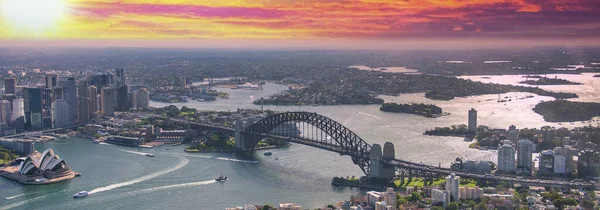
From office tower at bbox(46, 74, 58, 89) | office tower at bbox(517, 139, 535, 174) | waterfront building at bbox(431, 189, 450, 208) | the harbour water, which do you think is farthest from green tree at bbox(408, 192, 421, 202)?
office tower at bbox(46, 74, 58, 89)

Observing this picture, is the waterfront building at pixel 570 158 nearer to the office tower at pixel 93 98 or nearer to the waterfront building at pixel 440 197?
the waterfront building at pixel 440 197

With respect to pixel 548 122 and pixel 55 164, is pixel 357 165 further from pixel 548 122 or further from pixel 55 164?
pixel 548 122

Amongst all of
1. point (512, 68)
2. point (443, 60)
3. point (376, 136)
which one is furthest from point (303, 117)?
point (443, 60)

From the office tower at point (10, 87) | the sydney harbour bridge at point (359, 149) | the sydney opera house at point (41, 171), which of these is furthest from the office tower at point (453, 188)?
the office tower at point (10, 87)

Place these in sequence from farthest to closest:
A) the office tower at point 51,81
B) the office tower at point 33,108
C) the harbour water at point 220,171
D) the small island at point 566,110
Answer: the office tower at point 51,81 → the office tower at point 33,108 → the small island at point 566,110 → the harbour water at point 220,171

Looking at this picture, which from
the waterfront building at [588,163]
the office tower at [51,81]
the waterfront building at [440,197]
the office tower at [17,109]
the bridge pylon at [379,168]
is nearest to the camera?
the waterfront building at [440,197]

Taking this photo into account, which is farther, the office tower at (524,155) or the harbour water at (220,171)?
the office tower at (524,155)

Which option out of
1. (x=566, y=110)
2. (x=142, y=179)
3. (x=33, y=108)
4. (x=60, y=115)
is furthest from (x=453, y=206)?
(x=33, y=108)
